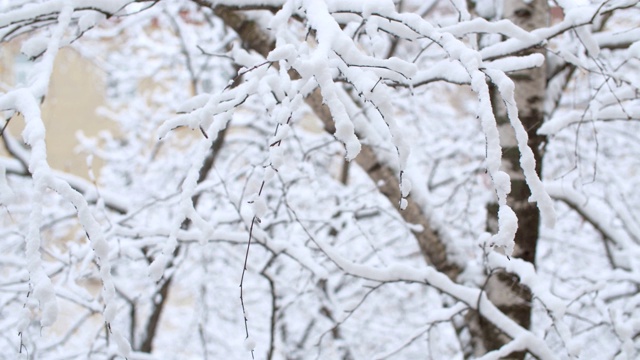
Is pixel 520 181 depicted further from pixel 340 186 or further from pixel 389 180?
pixel 340 186

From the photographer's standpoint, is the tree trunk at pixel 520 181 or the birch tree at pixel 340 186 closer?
the birch tree at pixel 340 186

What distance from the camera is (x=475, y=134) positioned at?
20.4ft

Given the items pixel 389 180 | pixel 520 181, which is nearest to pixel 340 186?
pixel 389 180

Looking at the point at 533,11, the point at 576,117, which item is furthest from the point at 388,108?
the point at 533,11

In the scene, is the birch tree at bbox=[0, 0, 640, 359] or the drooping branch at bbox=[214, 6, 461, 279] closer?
the birch tree at bbox=[0, 0, 640, 359]

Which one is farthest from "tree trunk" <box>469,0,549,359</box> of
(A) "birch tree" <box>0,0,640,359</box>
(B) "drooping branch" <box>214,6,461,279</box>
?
(B) "drooping branch" <box>214,6,461,279</box>

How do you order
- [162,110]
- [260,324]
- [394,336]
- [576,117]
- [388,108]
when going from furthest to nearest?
[162,110]
[260,324]
[394,336]
[576,117]
[388,108]

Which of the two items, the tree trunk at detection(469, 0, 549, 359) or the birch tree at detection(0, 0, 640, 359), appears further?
the tree trunk at detection(469, 0, 549, 359)

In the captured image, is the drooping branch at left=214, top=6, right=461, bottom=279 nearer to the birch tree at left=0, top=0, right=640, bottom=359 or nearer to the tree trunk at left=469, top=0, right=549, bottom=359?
the birch tree at left=0, top=0, right=640, bottom=359

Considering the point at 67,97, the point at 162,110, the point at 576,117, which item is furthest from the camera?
the point at 67,97

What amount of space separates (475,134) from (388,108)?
17.6 feet

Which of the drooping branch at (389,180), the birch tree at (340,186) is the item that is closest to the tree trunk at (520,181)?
the birch tree at (340,186)

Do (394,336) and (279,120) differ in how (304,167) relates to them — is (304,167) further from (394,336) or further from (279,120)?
(279,120)

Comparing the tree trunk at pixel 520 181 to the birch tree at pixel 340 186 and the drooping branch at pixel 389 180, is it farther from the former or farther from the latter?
the drooping branch at pixel 389 180
